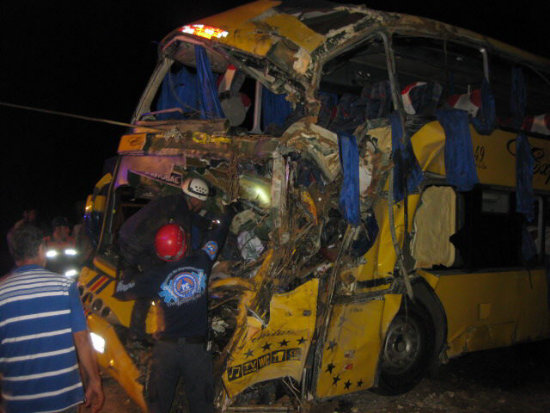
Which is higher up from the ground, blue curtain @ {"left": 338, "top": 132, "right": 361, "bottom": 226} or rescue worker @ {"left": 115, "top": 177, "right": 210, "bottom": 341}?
blue curtain @ {"left": 338, "top": 132, "right": 361, "bottom": 226}

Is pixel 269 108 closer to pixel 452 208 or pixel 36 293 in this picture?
pixel 452 208

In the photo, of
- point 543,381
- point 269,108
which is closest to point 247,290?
point 269,108

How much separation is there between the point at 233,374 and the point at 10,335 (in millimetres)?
1687

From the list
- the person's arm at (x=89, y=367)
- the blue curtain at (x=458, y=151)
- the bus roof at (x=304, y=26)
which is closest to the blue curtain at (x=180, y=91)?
the bus roof at (x=304, y=26)

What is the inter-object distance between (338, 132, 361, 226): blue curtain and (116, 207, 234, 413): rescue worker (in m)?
1.38

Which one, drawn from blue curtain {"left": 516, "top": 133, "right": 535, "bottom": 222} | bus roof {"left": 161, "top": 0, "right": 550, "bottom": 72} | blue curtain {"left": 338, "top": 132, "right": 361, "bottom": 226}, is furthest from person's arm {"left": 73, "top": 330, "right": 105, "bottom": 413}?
blue curtain {"left": 516, "top": 133, "right": 535, "bottom": 222}

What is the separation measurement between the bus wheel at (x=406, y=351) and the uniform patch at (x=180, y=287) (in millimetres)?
2216

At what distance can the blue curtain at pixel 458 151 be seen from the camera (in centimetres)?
486

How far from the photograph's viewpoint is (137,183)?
5074mm

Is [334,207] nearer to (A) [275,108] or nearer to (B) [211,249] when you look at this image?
(B) [211,249]

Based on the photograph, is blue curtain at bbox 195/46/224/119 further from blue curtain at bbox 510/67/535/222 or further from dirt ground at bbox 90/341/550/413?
blue curtain at bbox 510/67/535/222

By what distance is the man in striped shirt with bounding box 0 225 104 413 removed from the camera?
2.59m

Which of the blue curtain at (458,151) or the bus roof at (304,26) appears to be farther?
the blue curtain at (458,151)

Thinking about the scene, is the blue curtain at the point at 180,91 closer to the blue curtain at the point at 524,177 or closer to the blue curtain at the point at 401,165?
the blue curtain at the point at 401,165
